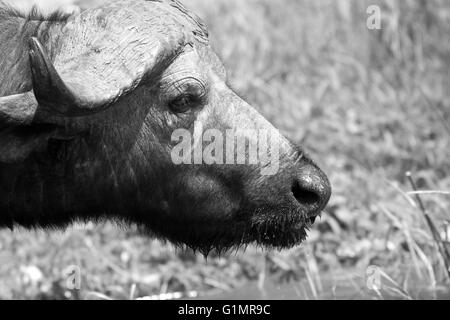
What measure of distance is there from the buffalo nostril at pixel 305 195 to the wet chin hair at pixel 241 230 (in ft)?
0.18

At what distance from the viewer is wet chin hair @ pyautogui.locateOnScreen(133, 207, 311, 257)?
4.19 m

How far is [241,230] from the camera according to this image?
4.28 m

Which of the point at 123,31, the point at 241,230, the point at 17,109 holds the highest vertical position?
the point at 123,31

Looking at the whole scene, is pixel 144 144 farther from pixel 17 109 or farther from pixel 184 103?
pixel 17 109

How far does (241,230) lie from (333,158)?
2973 millimetres

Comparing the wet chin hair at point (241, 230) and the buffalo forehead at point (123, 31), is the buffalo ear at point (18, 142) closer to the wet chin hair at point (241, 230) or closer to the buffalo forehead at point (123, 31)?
the buffalo forehead at point (123, 31)

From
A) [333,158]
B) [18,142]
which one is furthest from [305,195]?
[333,158]

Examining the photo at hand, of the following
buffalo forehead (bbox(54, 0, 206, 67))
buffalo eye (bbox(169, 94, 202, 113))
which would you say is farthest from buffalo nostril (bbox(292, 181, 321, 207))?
buffalo forehead (bbox(54, 0, 206, 67))

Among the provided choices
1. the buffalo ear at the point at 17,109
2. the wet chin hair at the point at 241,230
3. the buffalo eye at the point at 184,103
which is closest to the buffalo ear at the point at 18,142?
the buffalo ear at the point at 17,109

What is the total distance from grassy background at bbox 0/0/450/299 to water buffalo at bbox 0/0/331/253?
0.46 metres

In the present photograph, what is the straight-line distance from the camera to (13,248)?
6301 mm
